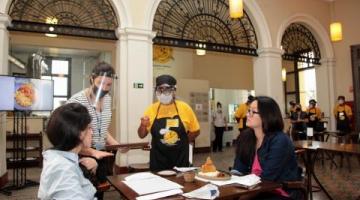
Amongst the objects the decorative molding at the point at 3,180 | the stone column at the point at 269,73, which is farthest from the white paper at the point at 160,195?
the stone column at the point at 269,73

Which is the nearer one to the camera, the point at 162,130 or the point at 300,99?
the point at 162,130

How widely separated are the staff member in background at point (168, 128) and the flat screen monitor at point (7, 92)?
249cm

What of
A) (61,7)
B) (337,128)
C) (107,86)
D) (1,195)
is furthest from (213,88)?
(107,86)

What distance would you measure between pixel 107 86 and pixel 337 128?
725cm

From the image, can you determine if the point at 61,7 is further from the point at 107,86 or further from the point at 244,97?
the point at 244,97

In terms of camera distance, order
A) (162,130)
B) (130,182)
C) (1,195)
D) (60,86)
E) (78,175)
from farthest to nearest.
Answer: (60,86) → (1,195) → (162,130) → (130,182) → (78,175)

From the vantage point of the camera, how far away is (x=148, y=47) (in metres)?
5.46

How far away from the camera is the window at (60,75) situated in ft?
39.1

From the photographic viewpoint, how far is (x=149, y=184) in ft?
6.54

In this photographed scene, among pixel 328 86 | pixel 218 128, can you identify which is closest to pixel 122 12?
pixel 218 128

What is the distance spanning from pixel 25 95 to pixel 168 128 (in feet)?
9.61

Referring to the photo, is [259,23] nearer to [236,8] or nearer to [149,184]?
[236,8]

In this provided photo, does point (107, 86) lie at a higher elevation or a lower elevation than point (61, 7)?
lower

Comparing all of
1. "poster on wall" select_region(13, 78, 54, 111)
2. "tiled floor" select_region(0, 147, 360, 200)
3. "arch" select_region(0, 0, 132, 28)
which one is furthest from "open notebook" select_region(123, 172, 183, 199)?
"arch" select_region(0, 0, 132, 28)
